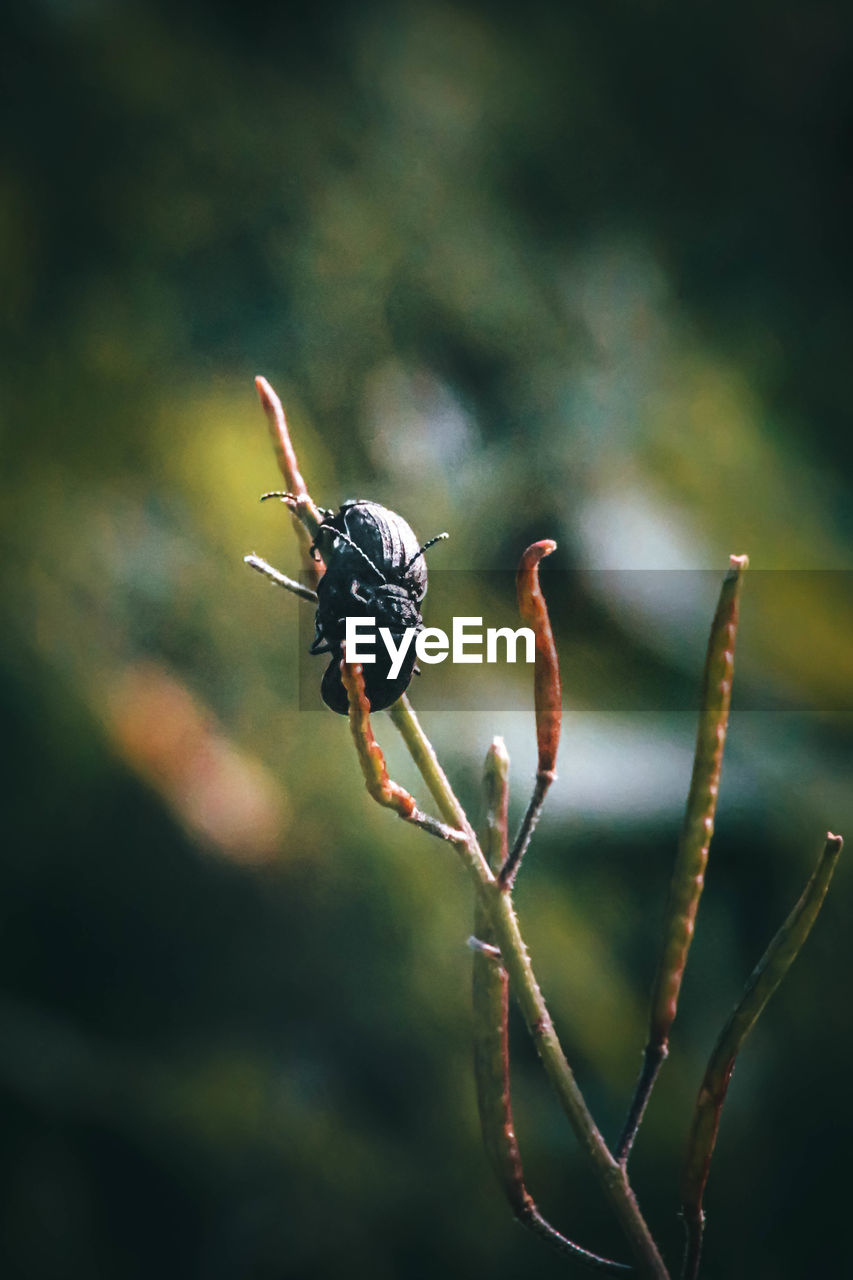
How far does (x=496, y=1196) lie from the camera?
1.21 m

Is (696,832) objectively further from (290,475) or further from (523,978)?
(290,475)

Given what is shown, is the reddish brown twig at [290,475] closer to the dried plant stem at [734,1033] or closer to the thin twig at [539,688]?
the thin twig at [539,688]

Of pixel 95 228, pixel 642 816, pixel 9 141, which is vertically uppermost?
pixel 9 141

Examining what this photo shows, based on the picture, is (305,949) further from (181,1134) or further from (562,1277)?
(562,1277)

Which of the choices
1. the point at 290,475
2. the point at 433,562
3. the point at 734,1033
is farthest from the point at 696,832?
the point at 433,562

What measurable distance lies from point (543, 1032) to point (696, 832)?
0.12 meters

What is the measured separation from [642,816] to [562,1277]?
1.66ft

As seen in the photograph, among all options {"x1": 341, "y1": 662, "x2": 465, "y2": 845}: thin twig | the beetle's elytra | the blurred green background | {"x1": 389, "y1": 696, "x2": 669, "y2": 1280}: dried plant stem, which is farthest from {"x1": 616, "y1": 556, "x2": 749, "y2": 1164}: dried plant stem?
the blurred green background

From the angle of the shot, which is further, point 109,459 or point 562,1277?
point 109,459

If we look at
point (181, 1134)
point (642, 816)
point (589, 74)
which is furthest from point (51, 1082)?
point (589, 74)

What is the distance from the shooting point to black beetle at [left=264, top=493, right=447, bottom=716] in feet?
2.41

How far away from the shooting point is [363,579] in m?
0.78

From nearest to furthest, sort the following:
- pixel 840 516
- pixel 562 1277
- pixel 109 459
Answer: pixel 562 1277
pixel 840 516
pixel 109 459

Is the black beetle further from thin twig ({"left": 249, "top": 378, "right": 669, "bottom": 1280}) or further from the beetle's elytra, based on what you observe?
thin twig ({"left": 249, "top": 378, "right": 669, "bottom": 1280})
